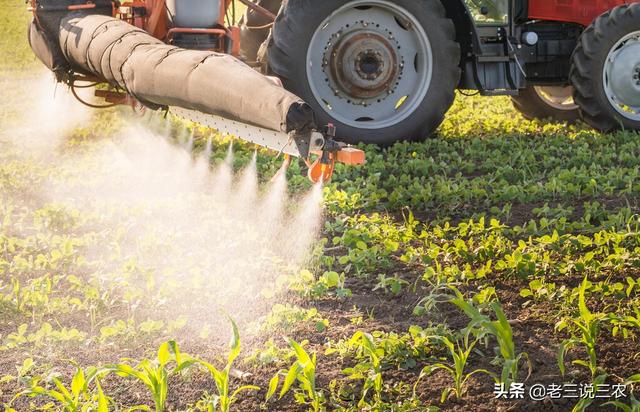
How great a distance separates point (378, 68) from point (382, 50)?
0.42 ft

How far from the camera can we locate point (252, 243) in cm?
498

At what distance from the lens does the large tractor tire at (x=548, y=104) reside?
927 cm

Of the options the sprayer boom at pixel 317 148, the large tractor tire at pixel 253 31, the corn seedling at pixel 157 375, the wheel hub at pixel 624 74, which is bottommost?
the corn seedling at pixel 157 375

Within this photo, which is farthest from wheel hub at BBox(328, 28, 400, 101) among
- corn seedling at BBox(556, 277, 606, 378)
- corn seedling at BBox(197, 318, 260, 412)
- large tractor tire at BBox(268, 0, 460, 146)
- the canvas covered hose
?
corn seedling at BBox(197, 318, 260, 412)

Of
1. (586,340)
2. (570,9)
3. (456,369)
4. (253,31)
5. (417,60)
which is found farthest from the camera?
(253,31)

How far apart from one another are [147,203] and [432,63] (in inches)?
98.4

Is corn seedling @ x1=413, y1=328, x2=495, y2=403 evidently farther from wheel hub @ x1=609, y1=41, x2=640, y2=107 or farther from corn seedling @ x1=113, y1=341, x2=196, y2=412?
wheel hub @ x1=609, y1=41, x2=640, y2=107

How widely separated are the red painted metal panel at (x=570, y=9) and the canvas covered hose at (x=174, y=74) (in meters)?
3.57

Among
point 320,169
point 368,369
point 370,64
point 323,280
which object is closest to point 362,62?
point 370,64

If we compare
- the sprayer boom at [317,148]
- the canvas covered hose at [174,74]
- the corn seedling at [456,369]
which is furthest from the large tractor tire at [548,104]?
the corn seedling at [456,369]

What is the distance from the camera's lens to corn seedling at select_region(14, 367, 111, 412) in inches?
117

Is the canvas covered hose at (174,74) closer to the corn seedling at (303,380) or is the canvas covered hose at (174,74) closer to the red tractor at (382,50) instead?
the red tractor at (382,50)

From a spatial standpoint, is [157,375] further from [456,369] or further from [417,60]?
[417,60]

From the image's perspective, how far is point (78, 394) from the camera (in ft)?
10.1
